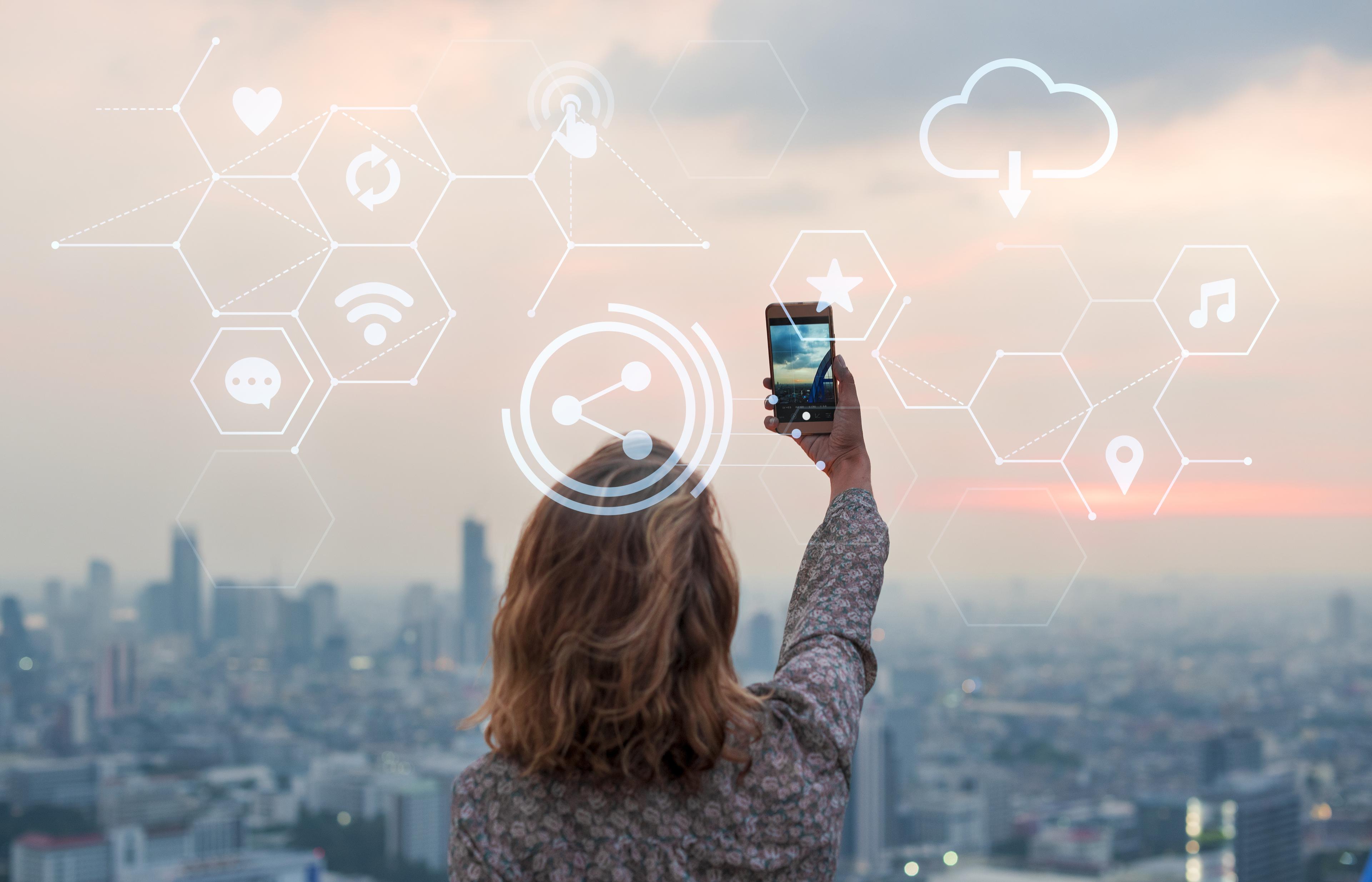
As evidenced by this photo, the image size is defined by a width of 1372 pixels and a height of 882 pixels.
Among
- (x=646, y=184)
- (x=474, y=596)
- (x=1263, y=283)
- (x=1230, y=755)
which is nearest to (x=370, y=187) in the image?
(x=646, y=184)

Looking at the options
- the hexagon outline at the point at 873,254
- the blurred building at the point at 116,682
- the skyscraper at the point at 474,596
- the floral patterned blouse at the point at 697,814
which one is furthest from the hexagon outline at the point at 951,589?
the blurred building at the point at 116,682

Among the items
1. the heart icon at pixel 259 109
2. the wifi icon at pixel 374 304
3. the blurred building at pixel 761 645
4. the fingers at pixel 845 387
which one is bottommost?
the blurred building at pixel 761 645

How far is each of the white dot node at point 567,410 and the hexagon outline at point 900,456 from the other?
36 centimetres

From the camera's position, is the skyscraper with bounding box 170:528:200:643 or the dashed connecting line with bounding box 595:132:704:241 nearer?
the dashed connecting line with bounding box 595:132:704:241

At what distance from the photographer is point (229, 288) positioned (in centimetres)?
207

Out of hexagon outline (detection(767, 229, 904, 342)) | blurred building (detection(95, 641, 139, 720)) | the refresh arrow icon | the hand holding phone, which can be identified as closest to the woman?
the hand holding phone

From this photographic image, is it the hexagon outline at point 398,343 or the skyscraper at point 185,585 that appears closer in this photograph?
the hexagon outline at point 398,343

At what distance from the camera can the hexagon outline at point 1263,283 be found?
214cm

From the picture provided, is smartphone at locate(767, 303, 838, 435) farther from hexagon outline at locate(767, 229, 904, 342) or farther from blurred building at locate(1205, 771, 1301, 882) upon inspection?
blurred building at locate(1205, 771, 1301, 882)

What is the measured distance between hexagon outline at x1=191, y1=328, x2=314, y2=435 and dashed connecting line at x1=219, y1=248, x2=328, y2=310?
0.06 metres

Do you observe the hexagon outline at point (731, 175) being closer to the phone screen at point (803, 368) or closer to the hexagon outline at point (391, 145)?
the hexagon outline at point (391, 145)

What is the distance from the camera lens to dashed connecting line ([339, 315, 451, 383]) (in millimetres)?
1921

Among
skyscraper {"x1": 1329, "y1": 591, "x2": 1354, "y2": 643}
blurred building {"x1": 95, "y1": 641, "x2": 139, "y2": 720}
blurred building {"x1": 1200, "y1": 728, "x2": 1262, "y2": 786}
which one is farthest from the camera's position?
blurred building {"x1": 1200, "y1": 728, "x2": 1262, "y2": 786}

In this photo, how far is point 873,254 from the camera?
1.96 m
